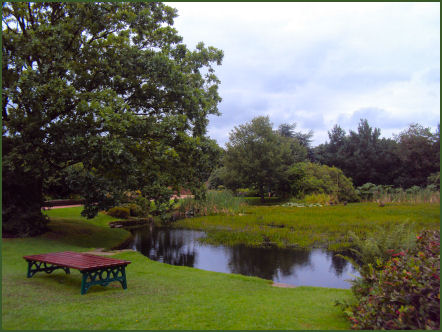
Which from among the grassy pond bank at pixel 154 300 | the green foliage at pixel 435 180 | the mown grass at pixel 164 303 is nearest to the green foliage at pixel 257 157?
the green foliage at pixel 435 180

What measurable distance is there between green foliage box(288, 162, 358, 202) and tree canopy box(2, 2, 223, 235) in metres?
18.8

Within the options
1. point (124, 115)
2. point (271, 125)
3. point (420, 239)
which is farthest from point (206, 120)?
point (271, 125)

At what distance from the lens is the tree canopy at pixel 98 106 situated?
1034 cm

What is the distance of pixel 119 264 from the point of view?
6.49 m

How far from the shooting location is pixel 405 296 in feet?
11.9

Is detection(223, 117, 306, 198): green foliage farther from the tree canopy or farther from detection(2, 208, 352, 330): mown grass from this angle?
detection(2, 208, 352, 330): mown grass

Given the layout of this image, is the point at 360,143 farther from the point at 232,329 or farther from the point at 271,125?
the point at 232,329

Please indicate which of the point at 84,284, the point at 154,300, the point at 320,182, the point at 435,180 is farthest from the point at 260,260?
the point at 435,180

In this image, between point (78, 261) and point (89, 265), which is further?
point (78, 261)

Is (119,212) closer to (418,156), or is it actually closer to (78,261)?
(78,261)

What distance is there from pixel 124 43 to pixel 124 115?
3447 mm

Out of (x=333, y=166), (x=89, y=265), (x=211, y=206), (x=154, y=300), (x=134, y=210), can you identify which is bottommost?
(x=154, y=300)

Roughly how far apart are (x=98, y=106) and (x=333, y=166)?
27147mm

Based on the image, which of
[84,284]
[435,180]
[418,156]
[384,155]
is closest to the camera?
[84,284]
